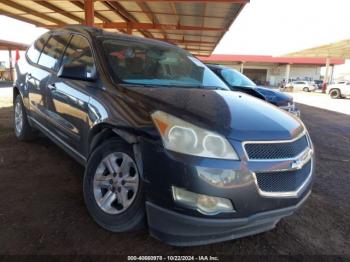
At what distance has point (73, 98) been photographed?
11.3 feet

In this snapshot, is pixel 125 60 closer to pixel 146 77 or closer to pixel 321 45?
pixel 146 77

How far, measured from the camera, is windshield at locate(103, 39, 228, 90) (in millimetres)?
3352

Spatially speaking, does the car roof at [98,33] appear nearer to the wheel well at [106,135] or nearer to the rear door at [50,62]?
the rear door at [50,62]

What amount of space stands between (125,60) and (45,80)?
1.35 metres

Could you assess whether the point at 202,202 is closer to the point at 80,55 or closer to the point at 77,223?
the point at 77,223

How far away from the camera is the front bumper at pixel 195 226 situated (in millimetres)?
2285

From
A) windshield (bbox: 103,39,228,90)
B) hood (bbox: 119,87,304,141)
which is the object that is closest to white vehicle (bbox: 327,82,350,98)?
windshield (bbox: 103,39,228,90)

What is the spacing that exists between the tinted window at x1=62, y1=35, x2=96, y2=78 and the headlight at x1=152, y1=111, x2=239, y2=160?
1251mm

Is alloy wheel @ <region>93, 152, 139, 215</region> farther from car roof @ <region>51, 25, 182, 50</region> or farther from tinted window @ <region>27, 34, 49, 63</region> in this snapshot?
tinted window @ <region>27, 34, 49, 63</region>

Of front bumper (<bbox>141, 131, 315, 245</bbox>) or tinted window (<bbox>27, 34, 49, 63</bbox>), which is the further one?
tinted window (<bbox>27, 34, 49, 63</bbox>)

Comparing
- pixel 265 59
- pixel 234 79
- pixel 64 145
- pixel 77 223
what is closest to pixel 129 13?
pixel 234 79

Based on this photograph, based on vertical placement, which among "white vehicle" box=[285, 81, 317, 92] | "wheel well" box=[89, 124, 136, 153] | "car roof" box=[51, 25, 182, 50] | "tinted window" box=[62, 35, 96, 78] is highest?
"car roof" box=[51, 25, 182, 50]

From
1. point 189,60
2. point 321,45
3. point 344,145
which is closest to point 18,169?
point 189,60

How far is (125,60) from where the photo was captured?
347cm
